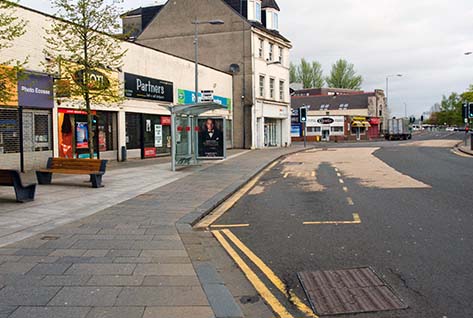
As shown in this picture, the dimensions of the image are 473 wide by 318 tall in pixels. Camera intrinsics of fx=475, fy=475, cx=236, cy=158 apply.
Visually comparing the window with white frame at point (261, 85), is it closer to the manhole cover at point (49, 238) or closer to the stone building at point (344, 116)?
the stone building at point (344, 116)

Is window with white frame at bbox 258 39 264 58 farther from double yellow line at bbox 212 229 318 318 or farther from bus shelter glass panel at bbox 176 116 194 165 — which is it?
double yellow line at bbox 212 229 318 318

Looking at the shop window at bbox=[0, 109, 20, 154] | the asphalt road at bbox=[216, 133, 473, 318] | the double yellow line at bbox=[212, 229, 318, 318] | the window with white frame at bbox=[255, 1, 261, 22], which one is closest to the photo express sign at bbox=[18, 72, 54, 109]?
the shop window at bbox=[0, 109, 20, 154]

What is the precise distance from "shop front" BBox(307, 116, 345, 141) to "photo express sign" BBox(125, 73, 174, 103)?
4391 cm

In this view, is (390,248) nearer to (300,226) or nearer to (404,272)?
(404,272)

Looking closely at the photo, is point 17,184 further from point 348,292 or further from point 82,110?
point 82,110

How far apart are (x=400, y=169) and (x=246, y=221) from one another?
38.7 ft

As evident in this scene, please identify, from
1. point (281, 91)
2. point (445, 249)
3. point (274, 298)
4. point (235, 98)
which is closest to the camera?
point (274, 298)

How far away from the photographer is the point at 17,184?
9.95m

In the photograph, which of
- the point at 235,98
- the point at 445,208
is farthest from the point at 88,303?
the point at 235,98

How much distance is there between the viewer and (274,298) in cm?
474

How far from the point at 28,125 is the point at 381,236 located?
1476cm

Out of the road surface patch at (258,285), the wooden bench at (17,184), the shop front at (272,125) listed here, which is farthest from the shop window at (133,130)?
the road surface patch at (258,285)

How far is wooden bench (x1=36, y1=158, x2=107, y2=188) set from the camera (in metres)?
13.2

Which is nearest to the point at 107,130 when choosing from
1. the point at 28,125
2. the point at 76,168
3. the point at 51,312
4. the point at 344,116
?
the point at 28,125
